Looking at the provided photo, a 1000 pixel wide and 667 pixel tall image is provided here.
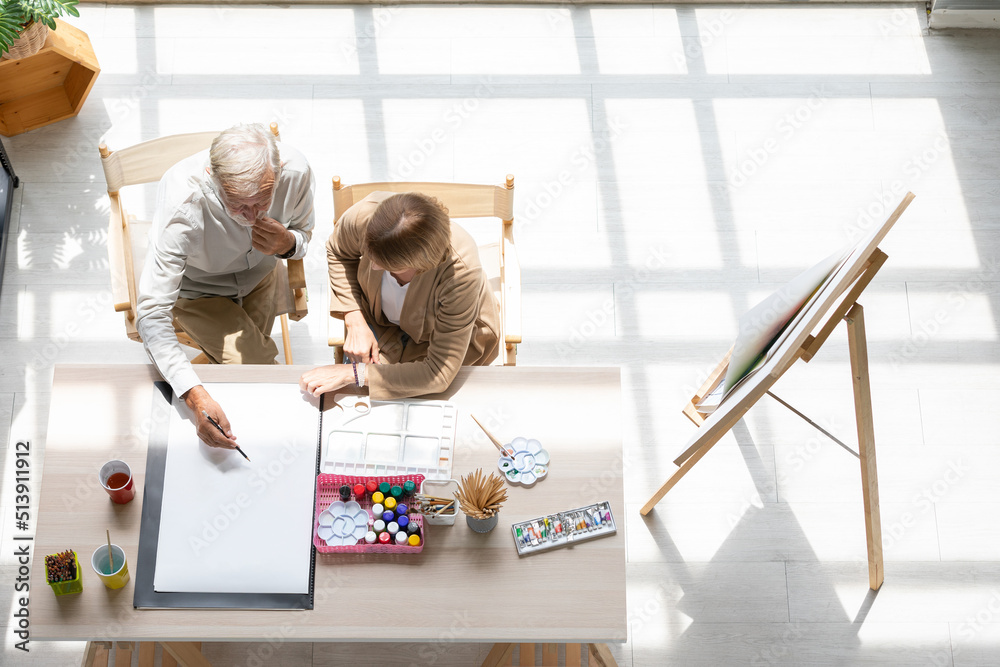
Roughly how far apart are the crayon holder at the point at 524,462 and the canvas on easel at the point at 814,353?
42 cm

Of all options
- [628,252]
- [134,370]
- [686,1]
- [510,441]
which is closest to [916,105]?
[686,1]

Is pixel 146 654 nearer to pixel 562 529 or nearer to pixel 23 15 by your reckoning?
pixel 562 529

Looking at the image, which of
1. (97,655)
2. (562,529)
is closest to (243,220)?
(562,529)

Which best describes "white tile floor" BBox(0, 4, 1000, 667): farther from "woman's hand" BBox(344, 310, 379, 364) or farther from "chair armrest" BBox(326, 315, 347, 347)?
"woman's hand" BBox(344, 310, 379, 364)

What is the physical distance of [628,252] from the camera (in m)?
3.52

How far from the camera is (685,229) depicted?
3.56m

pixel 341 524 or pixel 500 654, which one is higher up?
pixel 341 524

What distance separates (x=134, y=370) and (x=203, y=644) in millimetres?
1132

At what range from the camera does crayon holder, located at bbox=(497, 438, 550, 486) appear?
7.11ft

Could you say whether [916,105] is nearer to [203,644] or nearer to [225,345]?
[225,345]

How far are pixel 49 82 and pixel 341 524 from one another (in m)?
2.65

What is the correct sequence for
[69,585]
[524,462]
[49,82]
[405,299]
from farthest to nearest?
1. [49,82]
2. [405,299]
3. [524,462]
4. [69,585]

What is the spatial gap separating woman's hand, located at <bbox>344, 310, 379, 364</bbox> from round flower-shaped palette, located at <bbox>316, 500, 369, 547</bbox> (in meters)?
0.48

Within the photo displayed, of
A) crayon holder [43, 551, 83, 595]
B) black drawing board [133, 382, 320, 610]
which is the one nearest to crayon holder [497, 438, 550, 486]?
black drawing board [133, 382, 320, 610]
